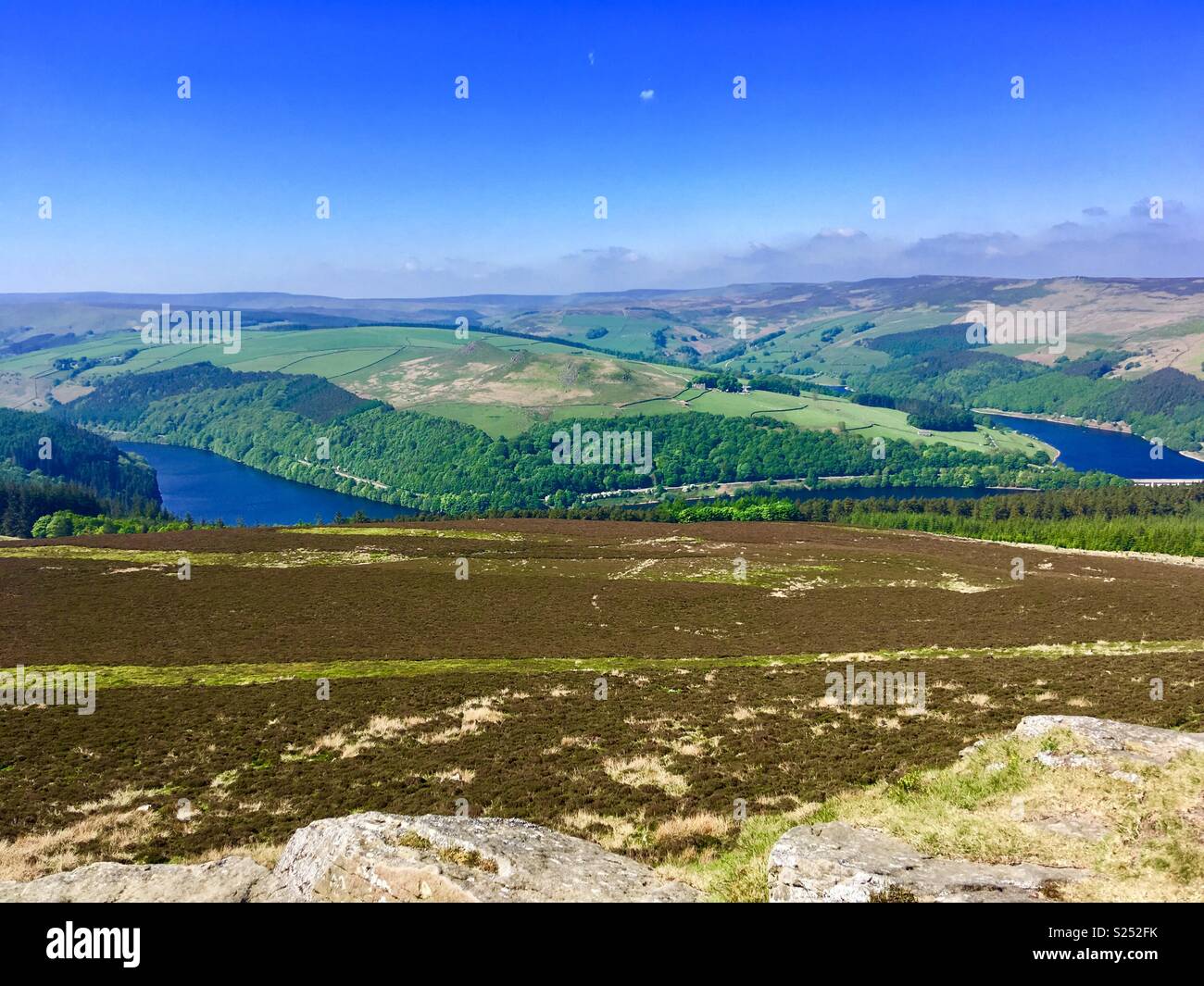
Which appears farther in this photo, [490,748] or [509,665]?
[509,665]

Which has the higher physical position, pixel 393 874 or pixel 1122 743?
pixel 393 874

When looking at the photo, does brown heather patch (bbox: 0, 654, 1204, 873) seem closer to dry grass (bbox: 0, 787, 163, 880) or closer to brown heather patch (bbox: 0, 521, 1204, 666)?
dry grass (bbox: 0, 787, 163, 880)

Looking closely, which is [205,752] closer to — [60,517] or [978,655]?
[978,655]

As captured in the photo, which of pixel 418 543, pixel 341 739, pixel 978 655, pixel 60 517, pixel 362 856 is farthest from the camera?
pixel 60 517

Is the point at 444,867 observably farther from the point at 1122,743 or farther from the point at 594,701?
the point at 594,701

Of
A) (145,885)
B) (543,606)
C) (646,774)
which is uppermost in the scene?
(145,885)

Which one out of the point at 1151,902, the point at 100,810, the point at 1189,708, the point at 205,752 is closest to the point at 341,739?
the point at 205,752

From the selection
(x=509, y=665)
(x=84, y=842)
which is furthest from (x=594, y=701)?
(x=84, y=842)

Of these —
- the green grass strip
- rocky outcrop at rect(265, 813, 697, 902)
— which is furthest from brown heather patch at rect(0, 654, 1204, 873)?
rocky outcrop at rect(265, 813, 697, 902)

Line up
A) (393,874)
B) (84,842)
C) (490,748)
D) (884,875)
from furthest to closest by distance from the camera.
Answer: (490,748)
(84,842)
(393,874)
(884,875)
